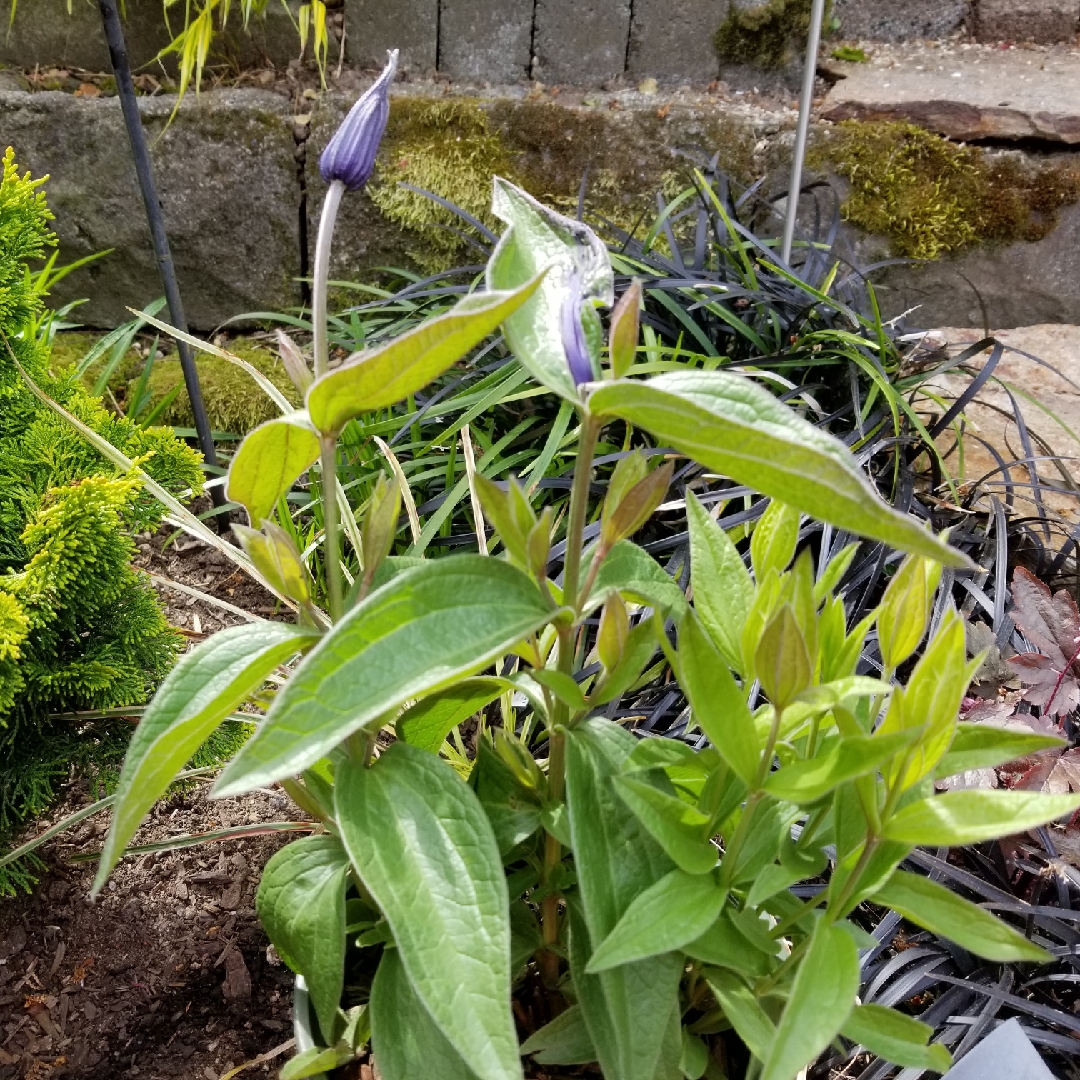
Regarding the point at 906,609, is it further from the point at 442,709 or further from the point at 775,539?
the point at 442,709

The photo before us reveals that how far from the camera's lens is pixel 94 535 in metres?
0.82

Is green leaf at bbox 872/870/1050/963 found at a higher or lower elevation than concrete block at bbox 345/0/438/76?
lower

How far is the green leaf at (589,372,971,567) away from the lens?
36 centimetres

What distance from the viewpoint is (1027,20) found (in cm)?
223

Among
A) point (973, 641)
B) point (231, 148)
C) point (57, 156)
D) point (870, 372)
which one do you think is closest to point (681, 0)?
point (231, 148)

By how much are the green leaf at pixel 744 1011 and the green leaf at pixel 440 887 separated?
0.52 ft

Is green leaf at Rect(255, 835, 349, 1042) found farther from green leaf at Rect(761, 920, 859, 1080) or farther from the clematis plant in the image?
green leaf at Rect(761, 920, 859, 1080)

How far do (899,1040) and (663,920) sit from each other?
0.51 ft

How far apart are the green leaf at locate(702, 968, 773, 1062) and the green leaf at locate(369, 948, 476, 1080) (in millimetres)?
162

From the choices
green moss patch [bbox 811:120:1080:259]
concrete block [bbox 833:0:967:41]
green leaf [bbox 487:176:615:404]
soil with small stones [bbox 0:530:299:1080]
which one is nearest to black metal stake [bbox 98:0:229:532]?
soil with small stones [bbox 0:530:299:1080]

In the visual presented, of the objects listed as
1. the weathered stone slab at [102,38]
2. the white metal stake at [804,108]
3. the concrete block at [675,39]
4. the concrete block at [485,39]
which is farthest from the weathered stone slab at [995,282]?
the weathered stone slab at [102,38]

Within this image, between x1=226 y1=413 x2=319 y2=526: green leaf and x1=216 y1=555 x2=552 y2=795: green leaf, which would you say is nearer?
x1=216 y1=555 x2=552 y2=795: green leaf

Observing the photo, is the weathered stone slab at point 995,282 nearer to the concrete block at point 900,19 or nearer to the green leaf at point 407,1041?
the concrete block at point 900,19

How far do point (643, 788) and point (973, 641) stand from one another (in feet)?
1.97
